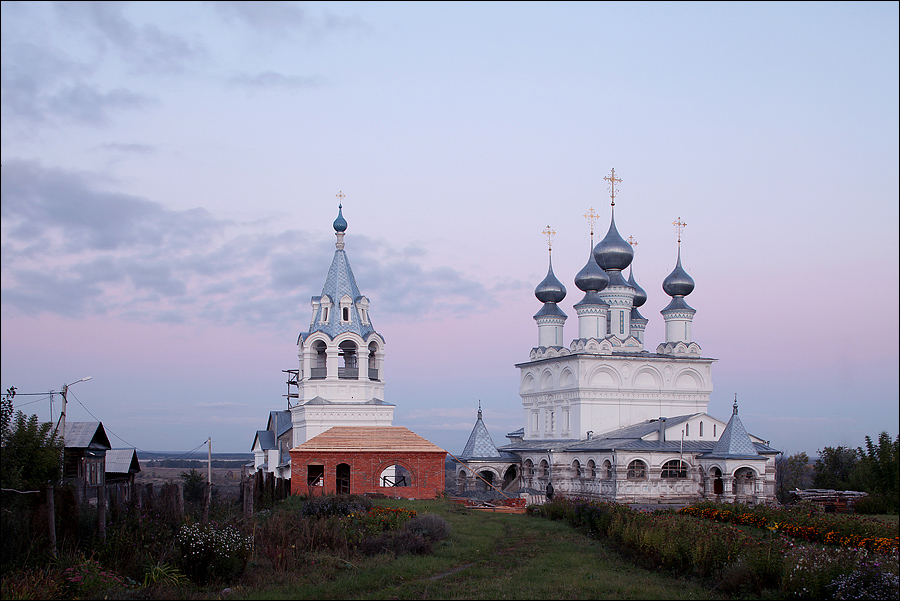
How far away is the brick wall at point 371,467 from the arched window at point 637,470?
7.54 meters

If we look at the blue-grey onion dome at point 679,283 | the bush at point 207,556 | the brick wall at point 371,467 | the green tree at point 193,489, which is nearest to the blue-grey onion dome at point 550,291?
the blue-grey onion dome at point 679,283

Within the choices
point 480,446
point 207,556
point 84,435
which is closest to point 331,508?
point 207,556

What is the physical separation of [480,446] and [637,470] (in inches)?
360

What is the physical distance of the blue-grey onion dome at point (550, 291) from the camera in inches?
1635

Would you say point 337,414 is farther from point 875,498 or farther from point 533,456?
point 875,498

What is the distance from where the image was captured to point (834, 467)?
120 feet

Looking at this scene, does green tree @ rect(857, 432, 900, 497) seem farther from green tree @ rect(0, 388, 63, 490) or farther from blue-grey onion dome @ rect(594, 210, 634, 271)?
green tree @ rect(0, 388, 63, 490)

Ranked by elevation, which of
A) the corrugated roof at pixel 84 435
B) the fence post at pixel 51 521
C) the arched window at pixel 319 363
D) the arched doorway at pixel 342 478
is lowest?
the arched doorway at pixel 342 478

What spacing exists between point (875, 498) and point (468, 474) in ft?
57.7

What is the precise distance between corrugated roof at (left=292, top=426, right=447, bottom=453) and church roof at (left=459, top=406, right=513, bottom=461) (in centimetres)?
933

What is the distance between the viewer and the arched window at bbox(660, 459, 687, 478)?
32.5 metres

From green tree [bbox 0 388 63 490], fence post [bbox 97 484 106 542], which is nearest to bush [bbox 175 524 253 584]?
fence post [bbox 97 484 106 542]

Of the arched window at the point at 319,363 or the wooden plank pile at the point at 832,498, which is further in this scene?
the arched window at the point at 319,363

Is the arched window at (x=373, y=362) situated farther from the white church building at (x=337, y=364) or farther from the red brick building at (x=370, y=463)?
the red brick building at (x=370, y=463)
